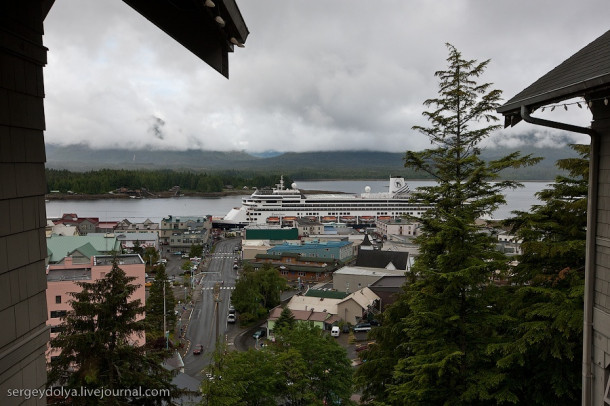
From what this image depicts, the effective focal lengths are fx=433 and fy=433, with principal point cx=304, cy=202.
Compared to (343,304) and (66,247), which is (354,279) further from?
(66,247)

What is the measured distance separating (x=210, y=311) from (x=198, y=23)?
1413cm

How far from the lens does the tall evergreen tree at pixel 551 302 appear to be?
120 inches

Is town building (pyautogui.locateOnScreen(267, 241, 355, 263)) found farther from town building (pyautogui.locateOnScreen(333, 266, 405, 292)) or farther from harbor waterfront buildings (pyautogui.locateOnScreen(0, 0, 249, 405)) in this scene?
harbor waterfront buildings (pyautogui.locateOnScreen(0, 0, 249, 405))

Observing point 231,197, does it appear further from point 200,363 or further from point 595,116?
point 595,116

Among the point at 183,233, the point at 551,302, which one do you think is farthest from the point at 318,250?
the point at 551,302

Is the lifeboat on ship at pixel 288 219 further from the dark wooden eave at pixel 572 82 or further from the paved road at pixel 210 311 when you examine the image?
the dark wooden eave at pixel 572 82

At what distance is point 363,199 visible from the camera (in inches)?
1646

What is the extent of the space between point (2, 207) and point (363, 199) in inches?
1612

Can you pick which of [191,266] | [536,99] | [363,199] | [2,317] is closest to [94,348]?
[2,317]

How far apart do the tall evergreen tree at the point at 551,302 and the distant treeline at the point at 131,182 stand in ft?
257

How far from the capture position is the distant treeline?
243 ft

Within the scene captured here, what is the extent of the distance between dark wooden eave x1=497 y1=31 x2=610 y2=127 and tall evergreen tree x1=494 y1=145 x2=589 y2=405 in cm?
149

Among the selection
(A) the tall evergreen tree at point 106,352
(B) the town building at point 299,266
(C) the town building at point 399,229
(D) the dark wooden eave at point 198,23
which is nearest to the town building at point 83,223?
(B) the town building at point 299,266

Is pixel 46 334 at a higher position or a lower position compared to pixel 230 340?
higher
